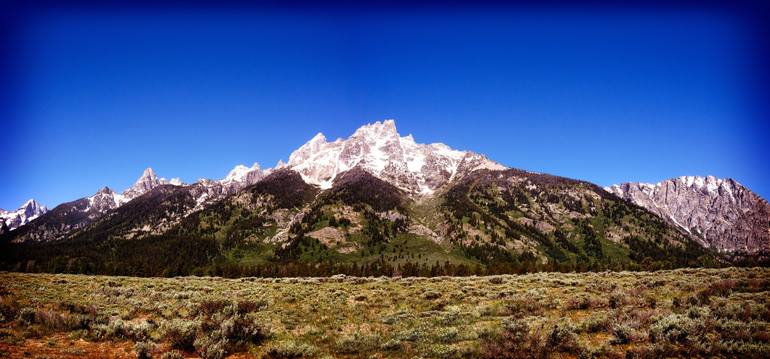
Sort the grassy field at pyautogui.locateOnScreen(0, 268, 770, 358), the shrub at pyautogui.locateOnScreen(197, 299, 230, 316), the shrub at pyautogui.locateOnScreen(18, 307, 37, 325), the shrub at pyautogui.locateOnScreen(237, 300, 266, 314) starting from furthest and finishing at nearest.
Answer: the shrub at pyautogui.locateOnScreen(237, 300, 266, 314) < the shrub at pyautogui.locateOnScreen(197, 299, 230, 316) < the shrub at pyautogui.locateOnScreen(18, 307, 37, 325) < the grassy field at pyautogui.locateOnScreen(0, 268, 770, 358)

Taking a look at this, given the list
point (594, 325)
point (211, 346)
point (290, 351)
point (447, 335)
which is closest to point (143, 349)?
point (211, 346)

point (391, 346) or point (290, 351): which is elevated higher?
point (391, 346)

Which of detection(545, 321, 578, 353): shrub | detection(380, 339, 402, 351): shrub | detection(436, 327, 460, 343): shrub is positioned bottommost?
detection(380, 339, 402, 351): shrub

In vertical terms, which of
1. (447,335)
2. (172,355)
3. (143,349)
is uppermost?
(447,335)

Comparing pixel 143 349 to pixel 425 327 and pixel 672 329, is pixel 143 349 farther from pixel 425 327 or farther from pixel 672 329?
pixel 672 329

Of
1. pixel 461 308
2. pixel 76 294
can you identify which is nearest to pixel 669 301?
pixel 461 308

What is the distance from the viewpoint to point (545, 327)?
1928 cm

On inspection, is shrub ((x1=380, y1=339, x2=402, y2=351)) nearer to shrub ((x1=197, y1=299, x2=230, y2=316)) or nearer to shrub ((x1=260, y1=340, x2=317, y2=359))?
shrub ((x1=260, y1=340, x2=317, y2=359))

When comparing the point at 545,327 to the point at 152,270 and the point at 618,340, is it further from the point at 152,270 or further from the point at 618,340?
the point at 152,270

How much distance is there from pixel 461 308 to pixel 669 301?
11.6m

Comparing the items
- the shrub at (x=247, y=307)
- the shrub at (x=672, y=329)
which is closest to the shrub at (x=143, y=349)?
the shrub at (x=247, y=307)

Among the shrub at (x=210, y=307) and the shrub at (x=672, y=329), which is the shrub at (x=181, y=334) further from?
the shrub at (x=672, y=329)

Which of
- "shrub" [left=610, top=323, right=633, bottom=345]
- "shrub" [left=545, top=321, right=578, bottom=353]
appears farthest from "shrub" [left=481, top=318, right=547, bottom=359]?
"shrub" [left=610, top=323, right=633, bottom=345]

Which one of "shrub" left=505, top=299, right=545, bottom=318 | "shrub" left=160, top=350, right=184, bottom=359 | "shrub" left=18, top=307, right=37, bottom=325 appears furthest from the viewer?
"shrub" left=505, top=299, right=545, bottom=318
